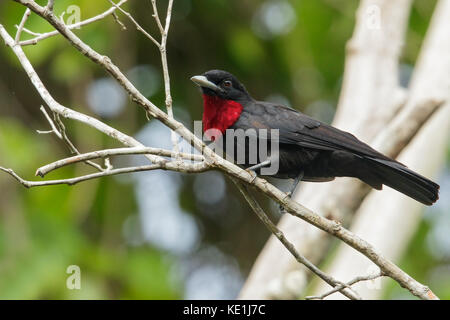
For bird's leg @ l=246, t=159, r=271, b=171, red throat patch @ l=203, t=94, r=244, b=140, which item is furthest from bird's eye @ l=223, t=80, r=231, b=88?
bird's leg @ l=246, t=159, r=271, b=171

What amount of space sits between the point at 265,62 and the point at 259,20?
1.45 ft

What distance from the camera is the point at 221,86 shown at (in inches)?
169

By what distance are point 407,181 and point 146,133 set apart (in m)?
3.48

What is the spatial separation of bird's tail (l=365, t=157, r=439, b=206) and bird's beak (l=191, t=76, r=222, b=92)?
1.02m

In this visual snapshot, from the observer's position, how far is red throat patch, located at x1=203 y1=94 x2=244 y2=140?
412cm

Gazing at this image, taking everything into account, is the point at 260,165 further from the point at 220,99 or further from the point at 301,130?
the point at 220,99

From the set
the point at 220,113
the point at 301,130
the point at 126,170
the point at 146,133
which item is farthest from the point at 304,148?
the point at 146,133

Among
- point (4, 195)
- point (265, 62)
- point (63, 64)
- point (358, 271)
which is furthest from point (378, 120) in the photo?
point (4, 195)

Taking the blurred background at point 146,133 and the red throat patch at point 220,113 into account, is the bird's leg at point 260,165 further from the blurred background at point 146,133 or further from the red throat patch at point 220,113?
the blurred background at point 146,133

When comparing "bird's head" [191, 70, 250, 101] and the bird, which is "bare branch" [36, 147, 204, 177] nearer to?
the bird

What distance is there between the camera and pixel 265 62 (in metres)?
7.26

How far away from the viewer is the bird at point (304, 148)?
12.5 feet
